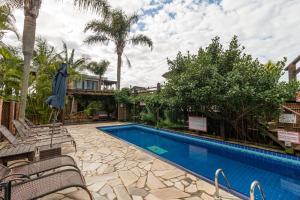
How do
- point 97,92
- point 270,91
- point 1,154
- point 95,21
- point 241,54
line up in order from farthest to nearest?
point 95,21
point 97,92
point 241,54
point 270,91
point 1,154

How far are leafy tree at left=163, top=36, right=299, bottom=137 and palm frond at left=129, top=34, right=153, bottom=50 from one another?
9.47 metres

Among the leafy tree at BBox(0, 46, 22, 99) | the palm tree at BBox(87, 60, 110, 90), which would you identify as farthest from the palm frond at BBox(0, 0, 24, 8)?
the palm tree at BBox(87, 60, 110, 90)

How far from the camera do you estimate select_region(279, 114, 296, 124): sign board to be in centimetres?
667

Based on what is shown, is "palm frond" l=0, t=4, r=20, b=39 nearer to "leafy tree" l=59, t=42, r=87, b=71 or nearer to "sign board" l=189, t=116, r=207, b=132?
"leafy tree" l=59, t=42, r=87, b=71

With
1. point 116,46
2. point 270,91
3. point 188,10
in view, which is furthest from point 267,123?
point 116,46

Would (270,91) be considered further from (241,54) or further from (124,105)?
(124,105)

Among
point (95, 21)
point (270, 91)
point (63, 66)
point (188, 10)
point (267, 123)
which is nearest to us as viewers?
point (63, 66)

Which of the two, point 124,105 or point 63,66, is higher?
point 63,66

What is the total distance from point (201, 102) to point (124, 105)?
33.5ft

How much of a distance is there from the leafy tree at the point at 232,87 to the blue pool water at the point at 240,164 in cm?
160

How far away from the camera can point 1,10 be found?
22.7 feet

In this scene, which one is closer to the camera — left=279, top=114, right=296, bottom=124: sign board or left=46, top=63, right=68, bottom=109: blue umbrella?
left=46, top=63, right=68, bottom=109: blue umbrella

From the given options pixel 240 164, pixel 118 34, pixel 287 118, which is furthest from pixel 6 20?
pixel 287 118

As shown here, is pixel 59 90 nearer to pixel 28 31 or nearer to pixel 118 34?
pixel 28 31
